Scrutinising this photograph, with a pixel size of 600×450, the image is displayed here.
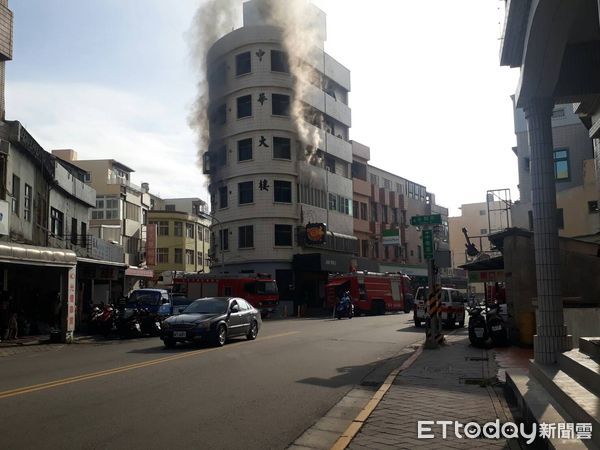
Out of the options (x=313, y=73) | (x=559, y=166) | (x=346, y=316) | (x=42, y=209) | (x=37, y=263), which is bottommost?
(x=346, y=316)

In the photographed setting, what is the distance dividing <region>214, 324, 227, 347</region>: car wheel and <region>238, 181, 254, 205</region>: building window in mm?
29294

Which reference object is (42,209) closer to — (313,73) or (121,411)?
(121,411)

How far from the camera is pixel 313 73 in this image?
5009 centimetres

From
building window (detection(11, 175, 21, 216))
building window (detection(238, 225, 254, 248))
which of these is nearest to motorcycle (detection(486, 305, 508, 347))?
building window (detection(11, 175, 21, 216))

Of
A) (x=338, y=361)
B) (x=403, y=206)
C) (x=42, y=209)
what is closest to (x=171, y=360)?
(x=338, y=361)

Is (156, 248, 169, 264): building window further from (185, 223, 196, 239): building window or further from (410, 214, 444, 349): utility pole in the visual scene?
(410, 214, 444, 349): utility pole

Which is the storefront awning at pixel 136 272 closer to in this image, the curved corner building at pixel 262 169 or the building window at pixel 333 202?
the curved corner building at pixel 262 169

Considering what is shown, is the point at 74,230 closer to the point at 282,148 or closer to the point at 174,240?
the point at 282,148

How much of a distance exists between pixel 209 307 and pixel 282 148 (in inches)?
1195

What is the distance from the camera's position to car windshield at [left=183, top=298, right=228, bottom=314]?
17406mm

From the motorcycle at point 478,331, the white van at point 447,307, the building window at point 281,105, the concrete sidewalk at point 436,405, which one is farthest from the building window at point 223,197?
the concrete sidewalk at point 436,405

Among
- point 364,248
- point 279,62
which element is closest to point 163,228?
point 364,248

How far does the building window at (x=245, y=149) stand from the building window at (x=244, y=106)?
2103 mm

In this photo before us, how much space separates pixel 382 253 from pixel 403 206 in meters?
7.38
